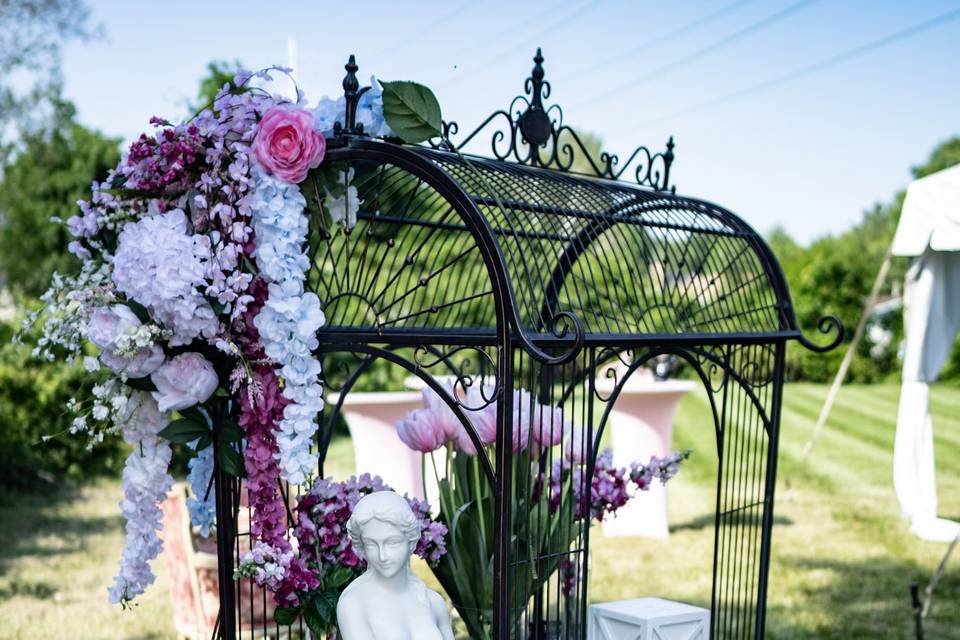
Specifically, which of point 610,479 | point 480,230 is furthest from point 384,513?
point 610,479

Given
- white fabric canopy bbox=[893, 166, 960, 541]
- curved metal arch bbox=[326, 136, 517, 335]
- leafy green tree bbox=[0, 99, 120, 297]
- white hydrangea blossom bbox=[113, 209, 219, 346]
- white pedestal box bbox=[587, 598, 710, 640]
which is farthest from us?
leafy green tree bbox=[0, 99, 120, 297]

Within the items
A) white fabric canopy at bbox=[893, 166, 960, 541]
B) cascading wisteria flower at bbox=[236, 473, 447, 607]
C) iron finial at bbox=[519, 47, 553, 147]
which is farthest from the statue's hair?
white fabric canopy at bbox=[893, 166, 960, 541]

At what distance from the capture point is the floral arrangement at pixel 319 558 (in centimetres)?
232

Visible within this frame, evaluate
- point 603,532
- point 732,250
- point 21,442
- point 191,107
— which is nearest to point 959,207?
point 732,250

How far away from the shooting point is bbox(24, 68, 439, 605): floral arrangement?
7.58 feet

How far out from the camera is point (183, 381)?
2.39 metres

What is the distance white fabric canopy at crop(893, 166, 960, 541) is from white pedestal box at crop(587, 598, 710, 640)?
3.29m

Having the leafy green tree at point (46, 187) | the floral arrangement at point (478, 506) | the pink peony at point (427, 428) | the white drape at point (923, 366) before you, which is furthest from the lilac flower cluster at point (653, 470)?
the leafy green tree at point (46, 187)

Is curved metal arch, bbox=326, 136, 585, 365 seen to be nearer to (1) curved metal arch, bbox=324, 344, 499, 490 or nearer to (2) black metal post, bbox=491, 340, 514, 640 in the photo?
(2) black metal post, bbox=491, 340, 514, 640

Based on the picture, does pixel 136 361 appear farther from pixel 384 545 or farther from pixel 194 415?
pixel 384 545

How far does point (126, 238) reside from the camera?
7.72ft

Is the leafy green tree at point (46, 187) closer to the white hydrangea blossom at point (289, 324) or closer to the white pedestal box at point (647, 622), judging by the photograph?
the white hydrangea blossom at point (289, 324)

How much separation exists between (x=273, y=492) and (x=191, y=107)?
256 inches

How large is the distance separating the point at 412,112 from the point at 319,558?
1173mm
